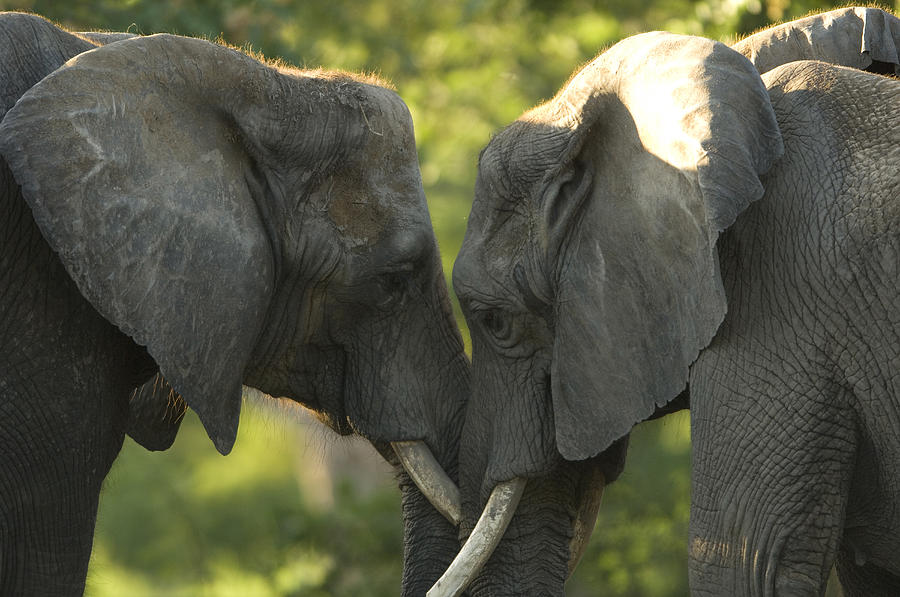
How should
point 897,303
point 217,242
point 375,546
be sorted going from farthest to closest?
point 375,546
point 217,242
point 897,303

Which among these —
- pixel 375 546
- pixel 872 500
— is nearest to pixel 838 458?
pixel 872 500

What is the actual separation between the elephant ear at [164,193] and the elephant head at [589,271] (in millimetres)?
791

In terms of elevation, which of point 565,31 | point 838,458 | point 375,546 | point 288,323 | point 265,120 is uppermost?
point 265,120

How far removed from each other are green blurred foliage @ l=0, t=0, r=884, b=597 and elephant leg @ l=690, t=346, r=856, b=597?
1965 mm

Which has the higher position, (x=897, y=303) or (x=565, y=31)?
(x=897, y=303)

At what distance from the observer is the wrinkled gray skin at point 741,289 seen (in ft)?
12.2

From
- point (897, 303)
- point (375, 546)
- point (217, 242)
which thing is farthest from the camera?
point (375, 546)

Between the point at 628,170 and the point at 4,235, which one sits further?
the point at 628,170

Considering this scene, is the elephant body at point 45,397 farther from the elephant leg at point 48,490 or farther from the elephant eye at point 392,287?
the elephant eye at point 392,287

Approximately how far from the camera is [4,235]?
12.7 ft

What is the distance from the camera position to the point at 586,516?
4.80 m

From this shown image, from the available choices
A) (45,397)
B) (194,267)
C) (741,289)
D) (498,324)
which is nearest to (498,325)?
(498,324)

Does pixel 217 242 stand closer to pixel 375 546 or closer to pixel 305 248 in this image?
pixel 305 248

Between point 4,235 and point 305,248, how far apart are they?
0.96 meters
